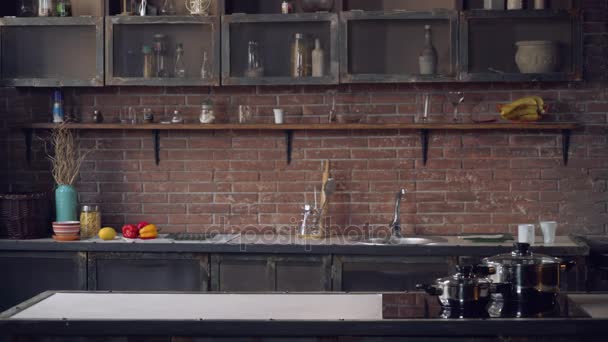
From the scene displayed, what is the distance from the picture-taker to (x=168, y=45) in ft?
19.1

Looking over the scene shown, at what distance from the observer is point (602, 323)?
3158mm

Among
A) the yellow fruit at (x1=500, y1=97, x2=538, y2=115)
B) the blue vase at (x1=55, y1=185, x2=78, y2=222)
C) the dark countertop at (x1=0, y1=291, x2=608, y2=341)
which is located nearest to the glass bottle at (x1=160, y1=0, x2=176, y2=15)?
the blue vase at (x1=55, y1=185, x2=78, y2=222)

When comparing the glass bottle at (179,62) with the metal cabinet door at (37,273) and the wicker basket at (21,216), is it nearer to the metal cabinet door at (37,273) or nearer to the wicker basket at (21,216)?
the wicker basket at (21,216)

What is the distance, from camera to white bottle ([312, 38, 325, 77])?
567 centimetres

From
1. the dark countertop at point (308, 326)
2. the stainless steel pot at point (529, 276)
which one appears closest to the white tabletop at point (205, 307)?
the dark countertop at point (308, 326)

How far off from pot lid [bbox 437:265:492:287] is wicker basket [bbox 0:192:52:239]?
3.10m

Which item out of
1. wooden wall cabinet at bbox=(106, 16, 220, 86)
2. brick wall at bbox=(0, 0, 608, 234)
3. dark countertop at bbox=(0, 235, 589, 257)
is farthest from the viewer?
brick wall at bbox=(0, 0, 608, 234)

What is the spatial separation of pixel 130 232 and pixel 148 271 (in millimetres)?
291

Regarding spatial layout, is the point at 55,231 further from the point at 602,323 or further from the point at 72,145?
the point at 602,323

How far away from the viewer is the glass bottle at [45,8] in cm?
587

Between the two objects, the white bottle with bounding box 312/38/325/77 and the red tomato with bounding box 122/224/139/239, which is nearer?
the red tomato with bounding box 122/224/139/239

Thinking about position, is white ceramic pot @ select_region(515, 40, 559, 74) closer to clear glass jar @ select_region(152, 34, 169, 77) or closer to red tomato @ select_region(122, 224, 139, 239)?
clear glass jar @ select_region(152, 34, 169, 77)

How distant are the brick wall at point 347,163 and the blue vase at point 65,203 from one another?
0.79 ft

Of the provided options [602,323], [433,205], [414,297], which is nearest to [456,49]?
[433,205]
